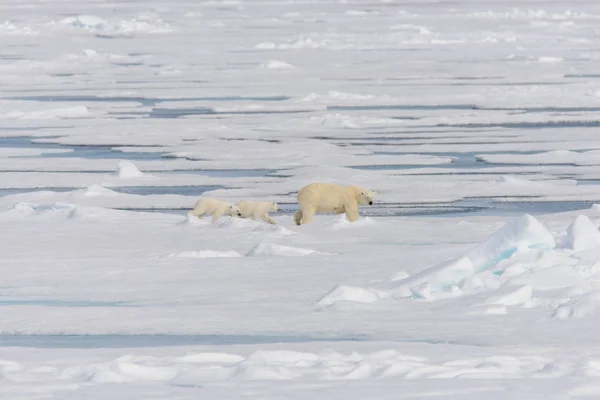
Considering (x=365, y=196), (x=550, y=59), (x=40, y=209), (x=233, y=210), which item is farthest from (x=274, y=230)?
(x=550, y=59)

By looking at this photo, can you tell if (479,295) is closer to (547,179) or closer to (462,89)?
(547,179)

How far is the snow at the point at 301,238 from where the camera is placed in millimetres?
4098

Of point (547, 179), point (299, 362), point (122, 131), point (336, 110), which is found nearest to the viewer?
point (299, 362)

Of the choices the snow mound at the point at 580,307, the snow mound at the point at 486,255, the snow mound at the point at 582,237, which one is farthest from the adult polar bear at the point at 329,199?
the snow mound at the point at 580,307

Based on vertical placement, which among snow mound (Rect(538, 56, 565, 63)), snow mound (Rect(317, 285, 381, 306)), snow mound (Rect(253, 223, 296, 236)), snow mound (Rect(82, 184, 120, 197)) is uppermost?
snow mound (Rect(538, 56, 565, 63))

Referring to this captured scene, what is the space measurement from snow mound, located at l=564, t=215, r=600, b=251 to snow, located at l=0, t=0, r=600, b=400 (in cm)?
1

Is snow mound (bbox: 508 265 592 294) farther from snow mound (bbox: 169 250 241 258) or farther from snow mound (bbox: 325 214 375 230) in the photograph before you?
snow mound (bbox: 325 214 375 230)

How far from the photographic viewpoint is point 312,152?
11758 mm


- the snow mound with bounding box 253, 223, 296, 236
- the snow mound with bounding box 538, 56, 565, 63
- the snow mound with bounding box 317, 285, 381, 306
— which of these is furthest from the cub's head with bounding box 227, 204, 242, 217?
the snow mound with bounding box 538, 56, 565, 63

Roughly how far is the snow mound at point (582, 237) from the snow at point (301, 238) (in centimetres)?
1

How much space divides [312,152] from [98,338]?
7179 mm

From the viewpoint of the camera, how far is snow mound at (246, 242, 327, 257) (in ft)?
21.1

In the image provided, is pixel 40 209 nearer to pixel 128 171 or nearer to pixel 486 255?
pixel 128 171

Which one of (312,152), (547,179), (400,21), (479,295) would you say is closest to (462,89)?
(312,152)
